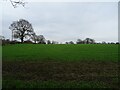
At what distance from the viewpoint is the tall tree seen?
121 metres

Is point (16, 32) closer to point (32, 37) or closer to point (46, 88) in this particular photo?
point (32, 37)

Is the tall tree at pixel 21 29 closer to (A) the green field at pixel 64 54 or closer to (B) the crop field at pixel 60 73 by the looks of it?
(A) the green field at pixel 64 54

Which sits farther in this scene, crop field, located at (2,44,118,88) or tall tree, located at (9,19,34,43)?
tall tree, located at (9,19,34,43)

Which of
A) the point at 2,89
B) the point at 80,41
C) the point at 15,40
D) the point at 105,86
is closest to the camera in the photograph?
the point at 2,89

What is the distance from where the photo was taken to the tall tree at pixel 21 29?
120938 millimetres

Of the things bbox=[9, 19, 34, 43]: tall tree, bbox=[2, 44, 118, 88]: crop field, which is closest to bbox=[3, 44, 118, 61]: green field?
bbox=[2, 44, 118, 88]: crop field

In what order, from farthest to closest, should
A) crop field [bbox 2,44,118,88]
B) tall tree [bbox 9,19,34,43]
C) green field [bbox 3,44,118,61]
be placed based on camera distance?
1. tall tree [bbox 9,19,34,43]
2. green field [bbox 3,44,118,61]
3. crop field [bbox 2,44,118,88]

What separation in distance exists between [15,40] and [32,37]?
1005 cm

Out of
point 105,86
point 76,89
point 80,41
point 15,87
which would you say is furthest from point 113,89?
point 80,41

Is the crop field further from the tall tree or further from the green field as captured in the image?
the tall tree

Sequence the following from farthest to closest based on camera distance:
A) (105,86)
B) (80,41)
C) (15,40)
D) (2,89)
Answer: (80,41), (15,40), (105,86), (2,89)

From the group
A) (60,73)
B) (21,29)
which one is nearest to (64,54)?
(60,73)

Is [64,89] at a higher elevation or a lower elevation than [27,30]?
lower

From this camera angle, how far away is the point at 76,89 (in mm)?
11977
